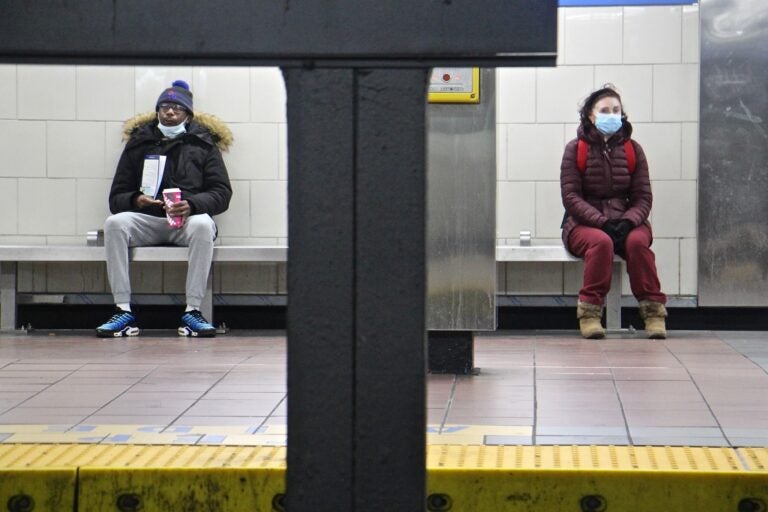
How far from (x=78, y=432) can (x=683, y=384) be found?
2.67 meters

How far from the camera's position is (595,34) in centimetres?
920

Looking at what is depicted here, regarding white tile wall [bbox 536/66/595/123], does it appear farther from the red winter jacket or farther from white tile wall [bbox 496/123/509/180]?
the red winter jacket

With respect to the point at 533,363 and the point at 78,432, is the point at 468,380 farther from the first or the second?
the point at 78,432

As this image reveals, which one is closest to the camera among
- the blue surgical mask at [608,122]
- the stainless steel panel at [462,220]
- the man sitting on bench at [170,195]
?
the stainless steel panel at [462,220]

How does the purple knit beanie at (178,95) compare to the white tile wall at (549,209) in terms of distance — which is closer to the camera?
the purple knit beanie at (178,95)

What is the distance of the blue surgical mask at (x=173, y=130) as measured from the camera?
914 centimetres

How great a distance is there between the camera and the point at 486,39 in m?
2.41

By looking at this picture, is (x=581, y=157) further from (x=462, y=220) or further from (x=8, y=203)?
(x=8, y=203)

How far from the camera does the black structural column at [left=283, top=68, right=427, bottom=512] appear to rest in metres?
2.42

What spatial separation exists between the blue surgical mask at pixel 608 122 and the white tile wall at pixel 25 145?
3823 mm

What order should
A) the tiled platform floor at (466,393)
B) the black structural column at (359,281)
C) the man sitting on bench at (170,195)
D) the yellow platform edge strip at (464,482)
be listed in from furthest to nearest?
1. the man sitting on bench at (170,195)
2. the tiled platform floor at (466,393)
3. the yellow platform edge strip at (464,482)
4. the black structural column at (359,281)

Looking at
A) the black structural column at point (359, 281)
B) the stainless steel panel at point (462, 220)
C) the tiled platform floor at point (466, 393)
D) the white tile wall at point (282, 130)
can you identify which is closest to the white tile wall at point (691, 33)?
the white tile wall at point (282, 130)

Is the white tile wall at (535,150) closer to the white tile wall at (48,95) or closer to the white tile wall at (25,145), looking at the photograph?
the white tile wall at (48,95)

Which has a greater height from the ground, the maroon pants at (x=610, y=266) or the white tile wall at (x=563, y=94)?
the white tile wall at (x=563, y=94)
